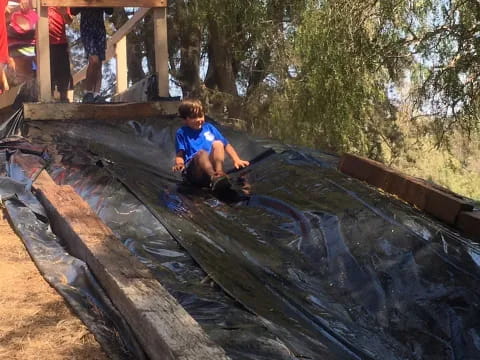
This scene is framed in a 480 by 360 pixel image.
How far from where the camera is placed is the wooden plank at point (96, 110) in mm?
6180

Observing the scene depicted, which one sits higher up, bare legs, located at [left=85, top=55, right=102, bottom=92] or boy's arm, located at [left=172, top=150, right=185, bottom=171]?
bare legs, located at [left=85, top=55, right=102, bottom=92]

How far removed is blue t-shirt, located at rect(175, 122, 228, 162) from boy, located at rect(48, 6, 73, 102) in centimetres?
374

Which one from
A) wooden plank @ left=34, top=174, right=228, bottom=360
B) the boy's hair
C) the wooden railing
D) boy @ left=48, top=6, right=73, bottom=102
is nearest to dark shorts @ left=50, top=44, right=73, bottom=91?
boy @ left=48, top=6, right=73, bottom=102

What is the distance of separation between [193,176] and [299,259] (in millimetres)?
1689

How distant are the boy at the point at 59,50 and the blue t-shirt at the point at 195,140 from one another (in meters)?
3.74

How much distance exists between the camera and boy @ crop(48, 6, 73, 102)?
303 inches

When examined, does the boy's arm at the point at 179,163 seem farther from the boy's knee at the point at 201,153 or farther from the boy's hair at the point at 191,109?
the boy's hair at the point at 191,109

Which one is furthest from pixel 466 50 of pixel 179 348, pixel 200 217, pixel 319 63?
pixel 179 348

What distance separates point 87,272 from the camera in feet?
8.54

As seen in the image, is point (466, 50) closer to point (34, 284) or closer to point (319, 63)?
point (319, 63)

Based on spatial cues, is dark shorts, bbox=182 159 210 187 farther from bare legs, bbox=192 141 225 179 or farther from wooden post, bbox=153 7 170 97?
wooden post, bbox=153 7 170 97

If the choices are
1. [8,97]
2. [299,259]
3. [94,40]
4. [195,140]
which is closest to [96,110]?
[94,40]

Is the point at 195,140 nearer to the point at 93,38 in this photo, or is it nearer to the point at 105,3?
the point at 105,3

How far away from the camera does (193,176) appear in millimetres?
4598
